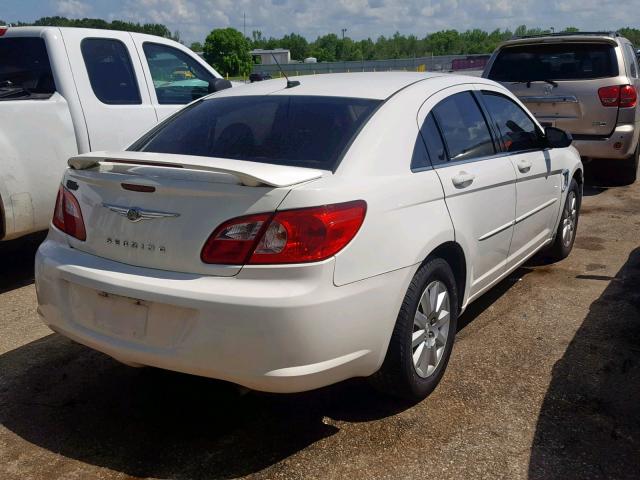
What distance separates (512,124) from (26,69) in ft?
12.9

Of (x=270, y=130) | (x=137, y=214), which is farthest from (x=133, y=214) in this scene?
(x=270, y=130)

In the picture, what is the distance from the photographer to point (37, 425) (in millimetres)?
3221

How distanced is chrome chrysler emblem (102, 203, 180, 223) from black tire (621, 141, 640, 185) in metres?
7.78

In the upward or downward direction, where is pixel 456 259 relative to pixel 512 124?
downward

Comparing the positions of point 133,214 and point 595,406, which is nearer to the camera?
point 133,214

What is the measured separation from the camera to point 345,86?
3.72 metres

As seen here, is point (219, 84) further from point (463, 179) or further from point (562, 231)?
point (463, 179)

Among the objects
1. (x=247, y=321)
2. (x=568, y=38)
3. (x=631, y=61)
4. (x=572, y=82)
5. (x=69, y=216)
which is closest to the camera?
(x=247, y=321)

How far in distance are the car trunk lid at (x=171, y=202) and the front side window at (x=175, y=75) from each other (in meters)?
3.54

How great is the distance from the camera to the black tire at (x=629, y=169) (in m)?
9.05

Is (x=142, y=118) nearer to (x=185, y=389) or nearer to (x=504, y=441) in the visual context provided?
(x=185, y=389)

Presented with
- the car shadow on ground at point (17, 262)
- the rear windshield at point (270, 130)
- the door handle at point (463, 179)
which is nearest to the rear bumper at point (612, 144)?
the door handle at point (463, 179)

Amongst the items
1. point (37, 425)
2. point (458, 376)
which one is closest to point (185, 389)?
point (37, 425)

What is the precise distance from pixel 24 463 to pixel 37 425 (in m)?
0.32
